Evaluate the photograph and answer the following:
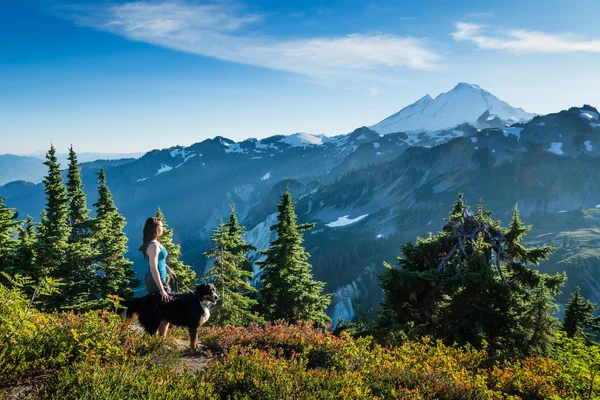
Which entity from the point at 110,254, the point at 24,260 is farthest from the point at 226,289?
the point at 24,260

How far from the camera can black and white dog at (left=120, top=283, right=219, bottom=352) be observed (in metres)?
6.62

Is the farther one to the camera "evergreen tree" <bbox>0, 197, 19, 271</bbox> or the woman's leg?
"evergreen tree" <bbox>0, 197, 19, 271</bbox>

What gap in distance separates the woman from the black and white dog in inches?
7.1

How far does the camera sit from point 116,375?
432 centimetres

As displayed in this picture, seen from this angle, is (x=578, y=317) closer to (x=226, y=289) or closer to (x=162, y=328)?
(x=226, y=289)

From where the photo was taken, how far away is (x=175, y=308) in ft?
22.2

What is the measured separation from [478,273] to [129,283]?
2228 centimetres

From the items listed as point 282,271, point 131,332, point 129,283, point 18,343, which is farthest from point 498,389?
point 129,283

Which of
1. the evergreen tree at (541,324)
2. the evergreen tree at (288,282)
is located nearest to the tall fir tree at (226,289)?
the evergreen tree at (288,282)

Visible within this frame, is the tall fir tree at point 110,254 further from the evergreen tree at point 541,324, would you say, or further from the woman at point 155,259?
the evergreen tree at point 541,324

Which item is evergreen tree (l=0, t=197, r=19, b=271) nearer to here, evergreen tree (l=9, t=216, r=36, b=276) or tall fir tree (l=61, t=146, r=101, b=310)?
evergreen tree (l=9, t=216, r=36, b=276)

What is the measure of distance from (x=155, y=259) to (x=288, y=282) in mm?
16037

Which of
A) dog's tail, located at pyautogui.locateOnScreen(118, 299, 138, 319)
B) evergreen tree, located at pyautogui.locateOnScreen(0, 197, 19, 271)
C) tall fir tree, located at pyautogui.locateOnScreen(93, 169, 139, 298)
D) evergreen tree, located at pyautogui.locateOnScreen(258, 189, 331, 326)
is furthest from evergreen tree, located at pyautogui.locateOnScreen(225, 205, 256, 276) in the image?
dog's tail, located at pyautogui.locateOnScreen(118, 299, 138, 319)

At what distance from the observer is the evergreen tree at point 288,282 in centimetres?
2181
